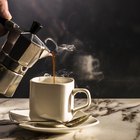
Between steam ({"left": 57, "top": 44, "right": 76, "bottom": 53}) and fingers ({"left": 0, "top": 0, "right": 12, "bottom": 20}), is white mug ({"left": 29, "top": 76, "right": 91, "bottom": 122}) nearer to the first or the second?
fingers ({"left": 0, "top": 0, "right": 12, "bottom": 20})

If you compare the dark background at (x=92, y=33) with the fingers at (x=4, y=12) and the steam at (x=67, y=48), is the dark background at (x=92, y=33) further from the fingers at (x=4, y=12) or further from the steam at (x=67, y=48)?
the fingers at (x=4, y=12)

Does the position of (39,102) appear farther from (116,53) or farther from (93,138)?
(116,53)

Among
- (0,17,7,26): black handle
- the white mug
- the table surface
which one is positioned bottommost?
the table surface

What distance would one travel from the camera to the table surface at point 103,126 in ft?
2.66

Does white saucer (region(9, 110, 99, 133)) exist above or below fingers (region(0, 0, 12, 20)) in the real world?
below

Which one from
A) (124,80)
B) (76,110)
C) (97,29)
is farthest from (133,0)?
(76,110)

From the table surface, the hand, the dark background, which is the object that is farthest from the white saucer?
the dark background

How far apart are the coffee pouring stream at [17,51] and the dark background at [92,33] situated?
397 millimetres

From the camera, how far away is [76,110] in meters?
0.87

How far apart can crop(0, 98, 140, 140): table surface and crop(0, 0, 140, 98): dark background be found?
133 mm

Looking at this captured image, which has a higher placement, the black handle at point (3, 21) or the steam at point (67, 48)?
the black handle at point (3, 21)

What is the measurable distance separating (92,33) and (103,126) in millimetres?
438

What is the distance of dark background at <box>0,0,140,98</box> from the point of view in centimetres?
124

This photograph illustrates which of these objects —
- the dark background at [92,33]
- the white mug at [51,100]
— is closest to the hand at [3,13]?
the white mug at [51,100]
